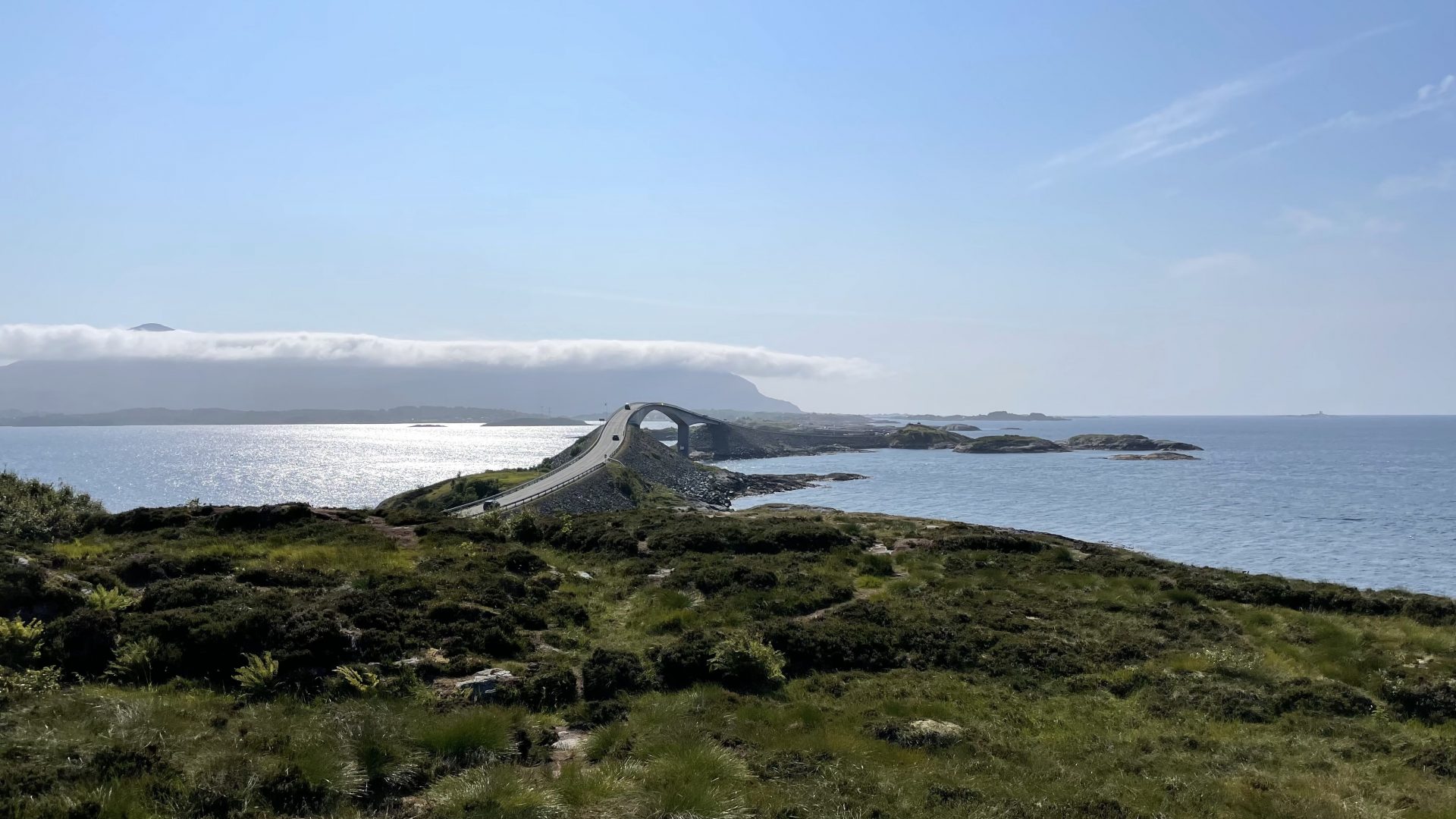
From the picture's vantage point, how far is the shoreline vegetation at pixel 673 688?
964 cm

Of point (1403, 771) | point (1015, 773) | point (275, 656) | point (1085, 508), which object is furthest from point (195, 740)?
point (1085, 508)

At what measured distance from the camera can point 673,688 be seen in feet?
50.4

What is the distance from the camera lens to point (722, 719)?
13.2m

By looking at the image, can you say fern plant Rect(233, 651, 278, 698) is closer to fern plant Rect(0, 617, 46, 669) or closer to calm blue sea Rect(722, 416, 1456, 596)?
fern plant Rect(0, 617, 46, 669)

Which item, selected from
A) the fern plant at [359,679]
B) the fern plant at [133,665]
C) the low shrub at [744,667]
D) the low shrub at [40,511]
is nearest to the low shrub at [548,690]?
the fern plant at [359,679]

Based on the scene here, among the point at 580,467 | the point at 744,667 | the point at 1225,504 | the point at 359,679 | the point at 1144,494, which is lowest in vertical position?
the point at 1144,494

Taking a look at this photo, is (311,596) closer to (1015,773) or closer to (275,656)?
(275,656)

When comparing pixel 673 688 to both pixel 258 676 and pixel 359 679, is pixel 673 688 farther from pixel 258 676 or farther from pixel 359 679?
pixel 258 676

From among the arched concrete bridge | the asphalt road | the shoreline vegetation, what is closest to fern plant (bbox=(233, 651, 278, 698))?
the shoreline vegetation

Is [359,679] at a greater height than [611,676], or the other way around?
[359,679]

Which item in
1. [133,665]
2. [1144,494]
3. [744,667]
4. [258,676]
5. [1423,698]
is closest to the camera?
[258,676]

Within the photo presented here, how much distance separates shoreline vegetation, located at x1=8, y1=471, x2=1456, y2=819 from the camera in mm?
9641

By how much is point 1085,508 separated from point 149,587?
A: 3862 inches

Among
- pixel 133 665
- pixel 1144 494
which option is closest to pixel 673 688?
pixel 133 665
